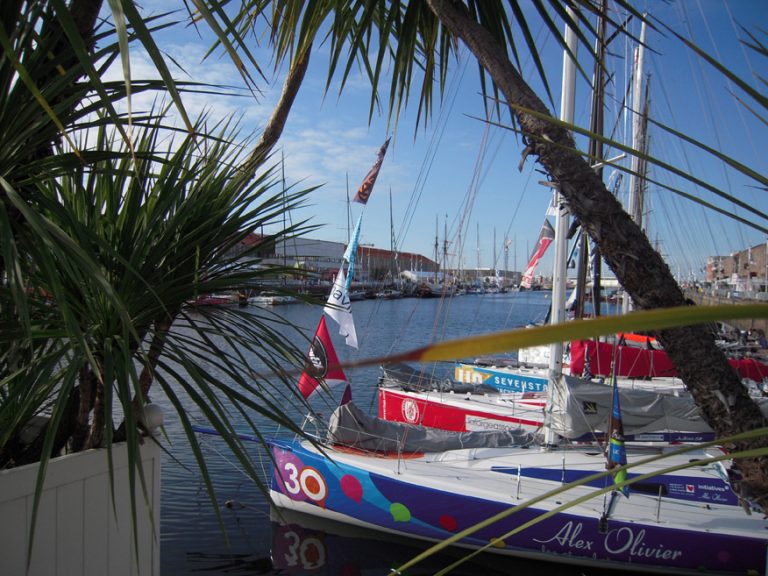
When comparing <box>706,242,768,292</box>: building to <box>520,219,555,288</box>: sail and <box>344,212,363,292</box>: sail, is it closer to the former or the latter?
<box>520,219,555,288</box>: sail

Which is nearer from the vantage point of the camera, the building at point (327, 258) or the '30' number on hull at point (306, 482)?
the building at point (327, 258)

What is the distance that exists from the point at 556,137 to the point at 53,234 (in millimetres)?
1633

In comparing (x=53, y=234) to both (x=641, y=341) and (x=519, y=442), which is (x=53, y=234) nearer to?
(x=519, y=442)

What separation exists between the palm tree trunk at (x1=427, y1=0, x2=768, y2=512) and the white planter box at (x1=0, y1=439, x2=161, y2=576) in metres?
1.94

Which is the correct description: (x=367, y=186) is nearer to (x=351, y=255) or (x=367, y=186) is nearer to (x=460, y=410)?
(x=351, y=255)

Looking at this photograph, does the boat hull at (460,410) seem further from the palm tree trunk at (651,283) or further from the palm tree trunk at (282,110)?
the palm tree trunk at (651,283)

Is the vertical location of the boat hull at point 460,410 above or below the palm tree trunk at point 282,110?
below

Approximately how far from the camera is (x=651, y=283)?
1835mm

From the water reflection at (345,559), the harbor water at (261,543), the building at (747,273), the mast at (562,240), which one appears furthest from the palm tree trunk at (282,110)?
the building at (747,273)

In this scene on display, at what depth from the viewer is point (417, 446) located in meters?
8.93

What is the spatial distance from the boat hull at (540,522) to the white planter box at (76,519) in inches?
150

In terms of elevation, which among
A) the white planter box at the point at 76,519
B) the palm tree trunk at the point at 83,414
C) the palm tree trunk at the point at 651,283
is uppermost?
the palm tree trunk at the point at 651,283

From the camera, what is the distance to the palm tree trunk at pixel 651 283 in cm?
167

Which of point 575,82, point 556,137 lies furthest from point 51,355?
point 575,82
